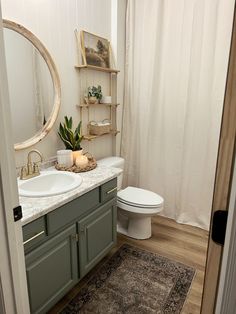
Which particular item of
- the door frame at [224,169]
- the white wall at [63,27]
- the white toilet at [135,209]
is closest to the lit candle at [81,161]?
the white wall at [63,27]

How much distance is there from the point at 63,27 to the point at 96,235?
168 centimetres

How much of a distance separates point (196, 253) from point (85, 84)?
6.16 ft

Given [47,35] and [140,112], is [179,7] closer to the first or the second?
[140,112]

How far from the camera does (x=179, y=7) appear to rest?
2295mm

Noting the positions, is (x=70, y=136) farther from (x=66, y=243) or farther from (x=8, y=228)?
(x=8, y=228)

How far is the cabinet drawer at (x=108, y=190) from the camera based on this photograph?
6.04ft

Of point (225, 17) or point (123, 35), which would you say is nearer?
point (225, 17)

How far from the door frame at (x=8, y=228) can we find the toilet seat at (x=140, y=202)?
128cm

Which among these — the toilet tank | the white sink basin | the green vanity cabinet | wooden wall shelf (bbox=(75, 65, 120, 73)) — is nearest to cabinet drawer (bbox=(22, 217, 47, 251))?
the green vanity cabinet

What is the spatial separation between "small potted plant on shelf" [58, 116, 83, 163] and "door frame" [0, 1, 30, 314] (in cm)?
111

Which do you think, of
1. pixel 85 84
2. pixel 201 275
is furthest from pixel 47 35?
pixel 201 275

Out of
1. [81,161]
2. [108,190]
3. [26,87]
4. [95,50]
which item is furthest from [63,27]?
[108,190]

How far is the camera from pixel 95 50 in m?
2.30

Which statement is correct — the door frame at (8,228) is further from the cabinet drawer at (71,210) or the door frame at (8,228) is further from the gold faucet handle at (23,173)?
the gold faucet handle at (23,173)
